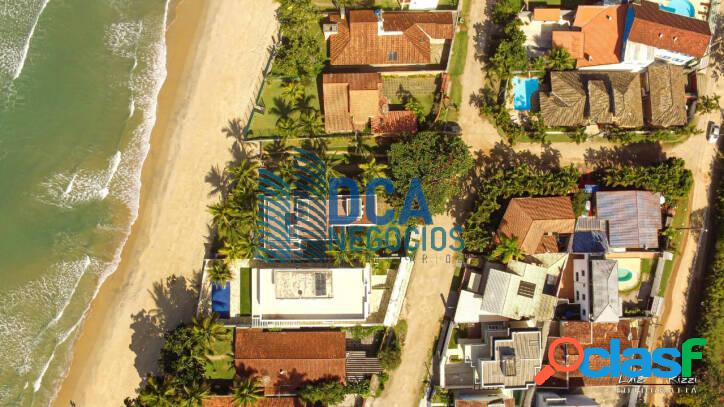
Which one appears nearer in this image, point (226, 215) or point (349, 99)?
point (226, 215)

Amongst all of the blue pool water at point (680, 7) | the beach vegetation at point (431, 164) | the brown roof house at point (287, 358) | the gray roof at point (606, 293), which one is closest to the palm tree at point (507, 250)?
the beach vegetation at point (431, 164)

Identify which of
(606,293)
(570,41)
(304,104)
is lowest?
(606,293)

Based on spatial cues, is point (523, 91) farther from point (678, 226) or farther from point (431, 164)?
point (678, 226)

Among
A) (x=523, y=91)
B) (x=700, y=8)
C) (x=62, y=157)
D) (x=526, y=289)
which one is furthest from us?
(x=700, y=8)

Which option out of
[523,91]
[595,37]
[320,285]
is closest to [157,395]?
[320,285]

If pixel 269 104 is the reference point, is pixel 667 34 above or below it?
above

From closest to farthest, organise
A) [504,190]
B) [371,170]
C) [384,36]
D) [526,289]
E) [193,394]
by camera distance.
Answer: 1. [193,394]
2. [526,289]
3. [371,170]
4. [504,190]
5. [384,36]

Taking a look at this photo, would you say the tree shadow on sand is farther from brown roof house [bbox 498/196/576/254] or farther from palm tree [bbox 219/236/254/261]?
brown roof house [bbox 498/196/576/254]

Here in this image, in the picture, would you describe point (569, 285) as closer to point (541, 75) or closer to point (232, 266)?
point (541, 75)
